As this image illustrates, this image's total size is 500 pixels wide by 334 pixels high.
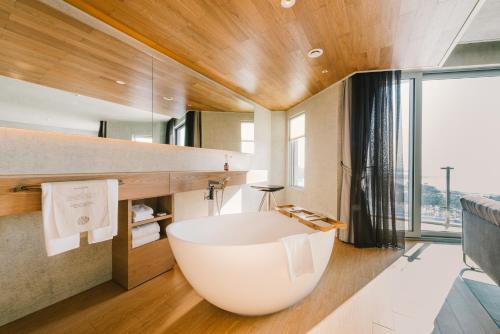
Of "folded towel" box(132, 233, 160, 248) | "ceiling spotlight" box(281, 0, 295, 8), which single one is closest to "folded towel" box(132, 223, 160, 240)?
"folded towel" box(132, 233, 160, 248)

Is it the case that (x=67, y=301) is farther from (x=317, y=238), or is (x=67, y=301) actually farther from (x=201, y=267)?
(x=317, y=238)

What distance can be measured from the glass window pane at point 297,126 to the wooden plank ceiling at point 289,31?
4.19ft

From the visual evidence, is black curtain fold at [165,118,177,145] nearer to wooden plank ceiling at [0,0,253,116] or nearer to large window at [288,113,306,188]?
wooden plank ceiling at [0,0,253,116]

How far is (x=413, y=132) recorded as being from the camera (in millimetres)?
2764

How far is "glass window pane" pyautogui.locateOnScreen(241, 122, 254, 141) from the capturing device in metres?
3.25

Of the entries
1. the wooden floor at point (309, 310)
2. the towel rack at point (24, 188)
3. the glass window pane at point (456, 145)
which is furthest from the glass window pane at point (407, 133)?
the towel rack at point (24, 188)

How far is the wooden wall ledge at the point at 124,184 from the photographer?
3.57 feet

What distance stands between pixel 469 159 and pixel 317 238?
282 cm

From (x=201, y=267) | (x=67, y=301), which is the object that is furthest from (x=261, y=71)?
(x=67, y=301)

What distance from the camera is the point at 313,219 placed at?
177cm

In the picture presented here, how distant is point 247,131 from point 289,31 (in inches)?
69.4

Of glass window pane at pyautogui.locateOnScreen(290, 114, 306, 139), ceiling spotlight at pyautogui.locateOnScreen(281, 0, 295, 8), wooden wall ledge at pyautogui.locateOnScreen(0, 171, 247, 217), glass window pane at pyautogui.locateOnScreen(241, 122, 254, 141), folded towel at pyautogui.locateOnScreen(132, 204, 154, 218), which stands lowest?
folded towel at pyautogui.locateOnScreen(132, 204, 154, 218)

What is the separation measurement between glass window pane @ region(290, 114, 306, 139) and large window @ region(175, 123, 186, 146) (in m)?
2.17

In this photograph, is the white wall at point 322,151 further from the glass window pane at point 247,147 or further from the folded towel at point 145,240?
the folded towel at point 145,240
